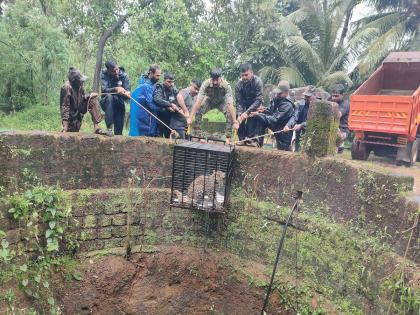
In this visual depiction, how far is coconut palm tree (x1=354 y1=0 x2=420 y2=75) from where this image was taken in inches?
591

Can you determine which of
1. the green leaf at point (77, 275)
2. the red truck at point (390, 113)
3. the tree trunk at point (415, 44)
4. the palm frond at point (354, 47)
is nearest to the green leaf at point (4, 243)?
the green leaf at point (77, 275)

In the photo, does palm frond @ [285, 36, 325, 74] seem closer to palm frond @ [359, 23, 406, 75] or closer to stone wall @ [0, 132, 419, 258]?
palm frond @ [359, 23, 406, 75]

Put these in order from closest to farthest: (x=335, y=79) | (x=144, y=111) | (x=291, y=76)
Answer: (x=144, y=111) < (x=335, y=79) < (x=291, y=76)

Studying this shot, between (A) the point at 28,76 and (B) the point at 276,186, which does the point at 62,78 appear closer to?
(A) the point at 28,76

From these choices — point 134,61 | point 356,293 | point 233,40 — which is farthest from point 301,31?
point 356,293

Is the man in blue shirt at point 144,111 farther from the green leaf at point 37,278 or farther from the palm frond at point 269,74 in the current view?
the palm frond at point 269,74

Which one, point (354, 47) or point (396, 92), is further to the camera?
point (354, 47)

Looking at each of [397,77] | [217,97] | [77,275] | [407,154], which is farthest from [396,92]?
[77,275]

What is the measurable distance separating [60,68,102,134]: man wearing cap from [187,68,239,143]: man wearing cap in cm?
145

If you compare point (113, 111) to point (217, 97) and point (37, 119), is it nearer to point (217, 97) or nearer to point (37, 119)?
point (217, 97)

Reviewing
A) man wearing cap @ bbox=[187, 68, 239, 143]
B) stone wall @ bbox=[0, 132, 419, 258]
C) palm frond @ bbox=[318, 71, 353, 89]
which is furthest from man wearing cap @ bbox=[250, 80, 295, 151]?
palm frond @ bbox=[318, 71, 353, 89]

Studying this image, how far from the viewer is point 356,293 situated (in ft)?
13.1

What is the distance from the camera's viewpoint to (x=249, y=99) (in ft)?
20.4

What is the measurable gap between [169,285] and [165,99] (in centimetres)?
287
